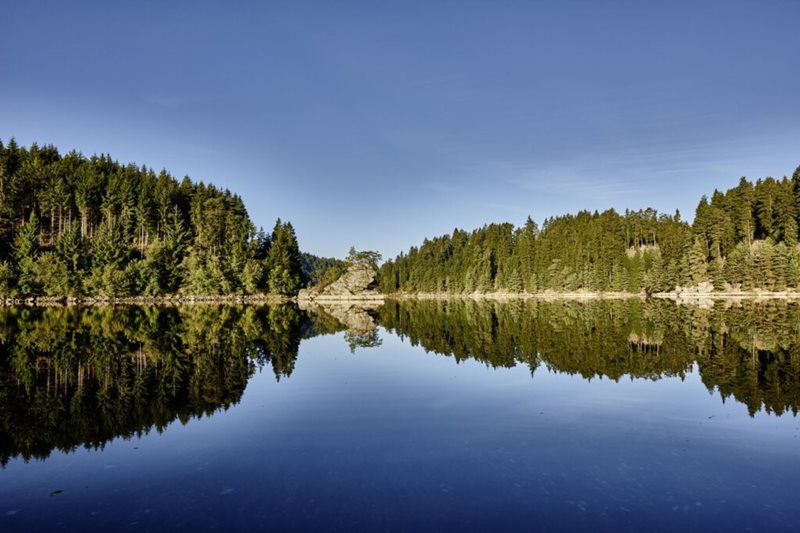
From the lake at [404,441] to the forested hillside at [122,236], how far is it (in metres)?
77.6

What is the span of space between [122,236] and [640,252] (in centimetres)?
12567

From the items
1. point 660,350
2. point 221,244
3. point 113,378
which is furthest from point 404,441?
point 221,244

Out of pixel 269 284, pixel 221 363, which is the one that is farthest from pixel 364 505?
pixel 269 284

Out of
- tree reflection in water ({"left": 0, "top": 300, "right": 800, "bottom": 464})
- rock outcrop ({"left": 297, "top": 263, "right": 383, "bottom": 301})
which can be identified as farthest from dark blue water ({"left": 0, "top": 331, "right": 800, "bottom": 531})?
rock outcrop ({"left": 297, "top": 263, "right": 383, "bottom": 301})

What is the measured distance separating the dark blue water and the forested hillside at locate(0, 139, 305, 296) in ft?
310

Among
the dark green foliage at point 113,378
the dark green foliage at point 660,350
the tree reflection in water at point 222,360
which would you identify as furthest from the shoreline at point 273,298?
the dark green foliage at point 660,350

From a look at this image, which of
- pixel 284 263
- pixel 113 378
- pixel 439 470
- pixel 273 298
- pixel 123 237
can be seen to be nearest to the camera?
pixel 439 470

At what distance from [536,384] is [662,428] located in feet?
22.2

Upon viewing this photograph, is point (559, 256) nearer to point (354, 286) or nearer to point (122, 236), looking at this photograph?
point (354, 286)

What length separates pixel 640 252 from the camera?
13450cm

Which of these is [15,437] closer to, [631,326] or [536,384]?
[536,384]

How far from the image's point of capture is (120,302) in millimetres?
94000

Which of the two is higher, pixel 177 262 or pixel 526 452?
pixel 177 262

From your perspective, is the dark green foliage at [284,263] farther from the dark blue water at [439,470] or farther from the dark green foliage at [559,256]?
the dark blue water at [439,470]
